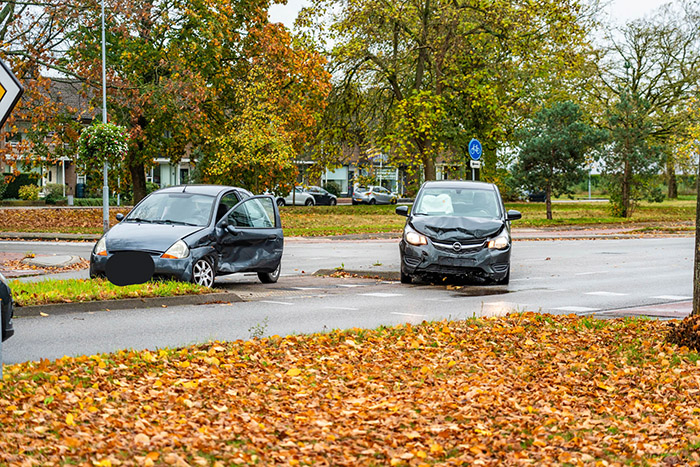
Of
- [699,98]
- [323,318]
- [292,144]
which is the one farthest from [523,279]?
[699,98]

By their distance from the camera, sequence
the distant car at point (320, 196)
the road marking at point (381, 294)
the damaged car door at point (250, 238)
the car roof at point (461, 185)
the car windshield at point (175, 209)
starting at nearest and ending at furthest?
1. the road marking at point (381, 294)
2. the car windshield at point (175, 209)
3. the damaged car door at point (250, 238)
4. the car roof at point (461, 185)
5. the distant car at point (320, 196)

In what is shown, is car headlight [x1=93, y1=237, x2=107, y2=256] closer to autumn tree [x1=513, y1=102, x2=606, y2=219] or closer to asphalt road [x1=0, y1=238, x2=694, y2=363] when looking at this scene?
asphalt road [x1=0, y1=238, x2=694, y2=363]

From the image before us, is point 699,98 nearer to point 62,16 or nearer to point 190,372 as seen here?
point 62,16

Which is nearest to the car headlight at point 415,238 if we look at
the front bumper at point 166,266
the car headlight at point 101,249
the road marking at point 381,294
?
the road marking at point 381,294

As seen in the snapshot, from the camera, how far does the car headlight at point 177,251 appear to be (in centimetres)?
1334

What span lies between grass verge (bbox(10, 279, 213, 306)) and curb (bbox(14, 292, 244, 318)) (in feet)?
0.34

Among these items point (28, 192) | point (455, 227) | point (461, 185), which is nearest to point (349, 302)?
point (455, 227)

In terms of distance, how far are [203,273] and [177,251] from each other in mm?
578

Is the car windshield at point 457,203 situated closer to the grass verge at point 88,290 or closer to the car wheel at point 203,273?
the car wheel at point 203,273

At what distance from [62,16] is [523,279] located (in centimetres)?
2013

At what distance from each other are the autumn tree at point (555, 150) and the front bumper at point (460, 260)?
26.3m

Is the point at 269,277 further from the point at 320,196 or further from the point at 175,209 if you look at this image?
the point at 320,196

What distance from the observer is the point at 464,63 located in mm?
45719

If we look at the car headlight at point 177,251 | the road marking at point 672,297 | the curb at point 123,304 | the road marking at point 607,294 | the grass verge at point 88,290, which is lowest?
the road marking at point 607,294
